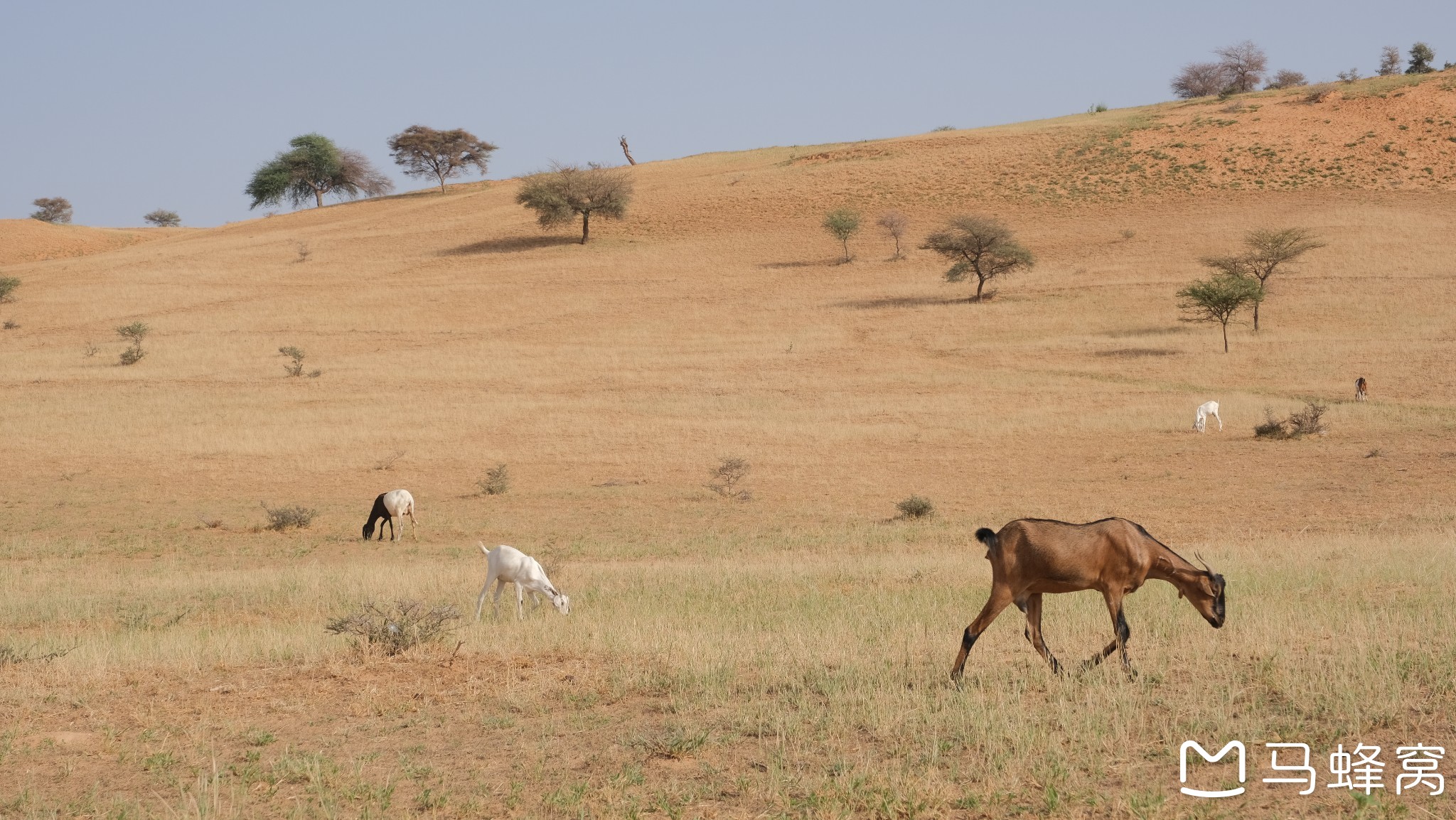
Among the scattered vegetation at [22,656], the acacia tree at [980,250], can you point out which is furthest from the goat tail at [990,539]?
the acacia tree at [980,250]

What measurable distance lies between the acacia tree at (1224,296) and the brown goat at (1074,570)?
1580 inches

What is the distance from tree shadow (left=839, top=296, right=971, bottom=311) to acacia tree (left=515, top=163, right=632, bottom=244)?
26.8 metres

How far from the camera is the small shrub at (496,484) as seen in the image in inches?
1120

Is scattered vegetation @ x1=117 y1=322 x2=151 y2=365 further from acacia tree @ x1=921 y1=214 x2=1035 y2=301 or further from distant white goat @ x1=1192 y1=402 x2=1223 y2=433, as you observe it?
distant white goat @ x1=1192 y1=402 x2=1223 y2=433

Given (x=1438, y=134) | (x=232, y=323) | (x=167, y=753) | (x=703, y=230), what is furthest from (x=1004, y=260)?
(x=167, y=753)

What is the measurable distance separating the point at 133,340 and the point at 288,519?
1261 inches

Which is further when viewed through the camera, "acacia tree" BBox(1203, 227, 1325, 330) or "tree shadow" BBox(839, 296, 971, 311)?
"tree shadow" BBox(839, 296, 971, 311)

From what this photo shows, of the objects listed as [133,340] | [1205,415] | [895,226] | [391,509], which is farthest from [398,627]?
[895,226]

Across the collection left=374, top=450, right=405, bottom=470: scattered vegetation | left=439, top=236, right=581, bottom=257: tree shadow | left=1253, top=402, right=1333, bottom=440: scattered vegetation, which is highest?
left=439, top=236, right=581, bottom=257: tree shadow

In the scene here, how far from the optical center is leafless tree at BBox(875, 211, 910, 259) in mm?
69056

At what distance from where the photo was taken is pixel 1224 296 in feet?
153

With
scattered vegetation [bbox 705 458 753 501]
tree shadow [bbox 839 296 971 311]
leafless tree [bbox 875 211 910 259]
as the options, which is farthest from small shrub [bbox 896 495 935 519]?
leafless tree [bbox 875 211 910 259]

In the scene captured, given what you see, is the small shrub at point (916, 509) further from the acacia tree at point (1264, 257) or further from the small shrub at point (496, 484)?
the acacia tree at point (1264, 257)

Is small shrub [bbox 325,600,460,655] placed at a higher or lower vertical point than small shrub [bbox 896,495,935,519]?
higher
